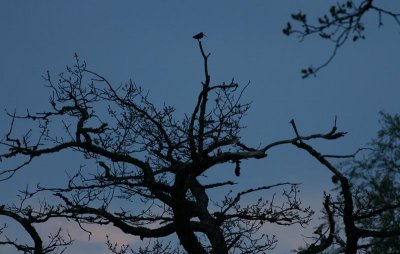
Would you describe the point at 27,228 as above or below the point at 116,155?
below

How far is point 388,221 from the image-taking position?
1964cm

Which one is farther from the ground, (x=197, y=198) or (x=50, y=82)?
(x=50, y=82)

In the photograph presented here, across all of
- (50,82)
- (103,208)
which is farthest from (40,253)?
(50,82)

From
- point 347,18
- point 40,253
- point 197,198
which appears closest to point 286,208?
point 197,198

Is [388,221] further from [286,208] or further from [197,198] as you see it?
[197,198]

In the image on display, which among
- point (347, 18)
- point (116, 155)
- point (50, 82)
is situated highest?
point (50, 82)

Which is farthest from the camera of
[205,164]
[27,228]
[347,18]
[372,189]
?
[372,189]

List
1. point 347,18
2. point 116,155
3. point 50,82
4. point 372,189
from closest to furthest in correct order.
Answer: point 347,18
point 116,155
point 50,82
point 372,189

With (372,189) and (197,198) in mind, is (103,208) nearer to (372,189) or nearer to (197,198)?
(197,198)

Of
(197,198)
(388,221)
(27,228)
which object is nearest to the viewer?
(27,228)

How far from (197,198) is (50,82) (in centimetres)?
391

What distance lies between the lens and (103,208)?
30.7ft

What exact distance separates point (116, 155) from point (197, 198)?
8.72 ft

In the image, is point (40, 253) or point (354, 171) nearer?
point (40, 253)
